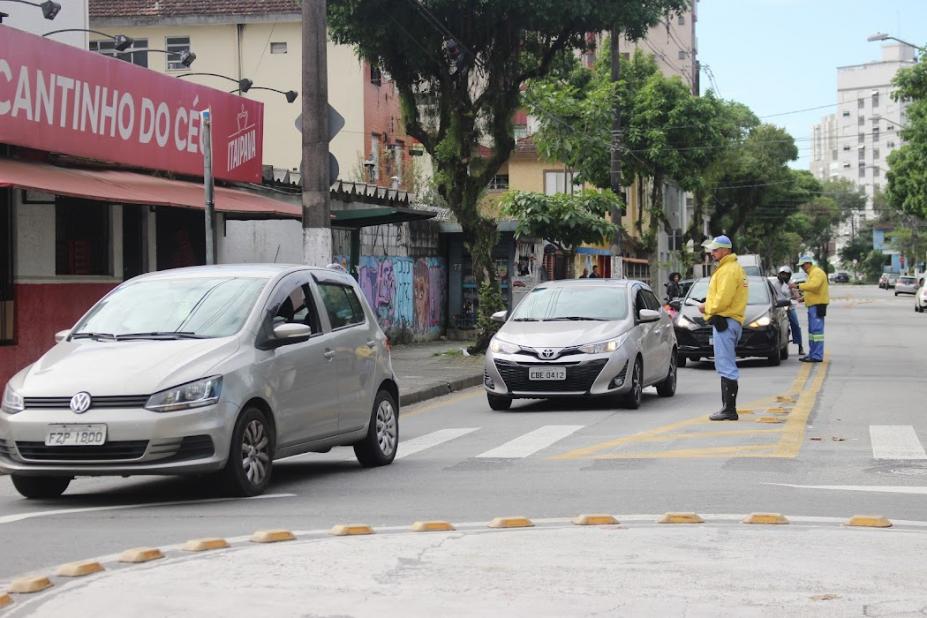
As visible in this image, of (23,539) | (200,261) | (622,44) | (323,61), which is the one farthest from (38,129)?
(622,44)

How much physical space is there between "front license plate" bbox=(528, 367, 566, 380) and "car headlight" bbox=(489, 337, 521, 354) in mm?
307

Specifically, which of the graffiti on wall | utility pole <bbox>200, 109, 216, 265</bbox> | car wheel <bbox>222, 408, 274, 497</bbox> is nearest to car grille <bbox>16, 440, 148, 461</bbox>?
car wheel <bbox>222, 408, 274, 497</bbox>

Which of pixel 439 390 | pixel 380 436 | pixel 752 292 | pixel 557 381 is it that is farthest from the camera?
pixel 752 292

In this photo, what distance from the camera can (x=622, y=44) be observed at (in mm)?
85750

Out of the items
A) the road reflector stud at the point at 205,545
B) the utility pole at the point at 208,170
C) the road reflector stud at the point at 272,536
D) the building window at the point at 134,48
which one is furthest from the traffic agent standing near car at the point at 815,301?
the building window at the point at 134,48

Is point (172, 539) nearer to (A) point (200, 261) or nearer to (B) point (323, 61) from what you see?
(B) point (323, 61)

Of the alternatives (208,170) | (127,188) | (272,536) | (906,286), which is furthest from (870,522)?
(906,286)

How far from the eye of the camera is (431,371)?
23.7 m

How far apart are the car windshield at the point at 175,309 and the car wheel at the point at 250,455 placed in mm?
705

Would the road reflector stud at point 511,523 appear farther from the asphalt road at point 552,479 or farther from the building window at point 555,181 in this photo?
the building window at point 555,181

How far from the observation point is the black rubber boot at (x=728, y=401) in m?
15.0

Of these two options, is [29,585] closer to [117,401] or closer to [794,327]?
[117,401]

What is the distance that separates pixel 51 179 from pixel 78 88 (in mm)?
2510

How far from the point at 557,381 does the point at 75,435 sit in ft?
27.2
